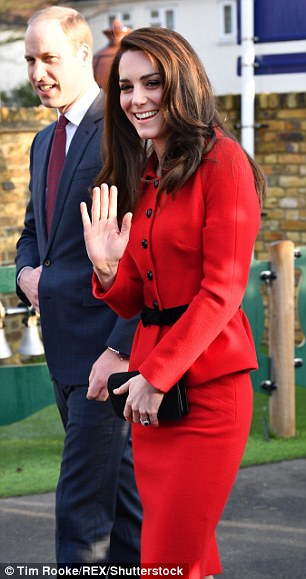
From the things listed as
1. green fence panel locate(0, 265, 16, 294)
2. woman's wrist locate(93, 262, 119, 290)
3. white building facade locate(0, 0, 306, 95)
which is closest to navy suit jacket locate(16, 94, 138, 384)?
woman's wrist locate(93, 262, 119, 290)

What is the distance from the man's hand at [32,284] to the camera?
14.0 ft

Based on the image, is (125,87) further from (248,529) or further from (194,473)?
(248,529)

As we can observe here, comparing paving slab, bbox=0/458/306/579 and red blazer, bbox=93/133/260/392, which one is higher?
red blazer, bbox=93/133/260/392

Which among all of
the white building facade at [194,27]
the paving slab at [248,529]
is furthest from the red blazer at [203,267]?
the white building facade at [194,27]

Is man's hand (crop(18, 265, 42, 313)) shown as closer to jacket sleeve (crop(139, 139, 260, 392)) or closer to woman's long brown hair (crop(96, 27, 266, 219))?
woman's long brown hair (crop(96, 27, 266, 219))

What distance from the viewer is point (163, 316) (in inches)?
128

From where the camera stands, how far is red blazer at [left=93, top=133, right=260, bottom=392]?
3074mm

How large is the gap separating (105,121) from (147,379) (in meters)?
0.89

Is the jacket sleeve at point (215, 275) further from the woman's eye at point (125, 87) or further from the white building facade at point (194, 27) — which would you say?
the white building facade at point (194, 27)

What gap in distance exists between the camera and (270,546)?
5.03m

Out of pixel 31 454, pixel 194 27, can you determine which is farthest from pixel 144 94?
pixel 194 27

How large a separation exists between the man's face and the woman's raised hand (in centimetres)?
84

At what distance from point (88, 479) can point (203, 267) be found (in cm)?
124

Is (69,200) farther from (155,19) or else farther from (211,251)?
(155,19)
